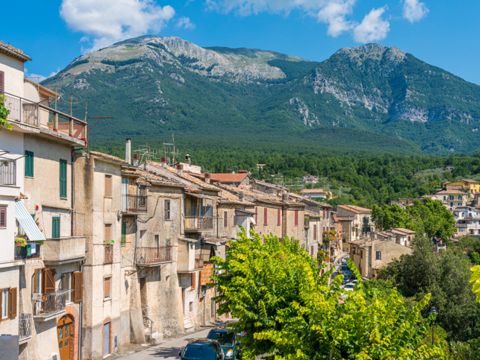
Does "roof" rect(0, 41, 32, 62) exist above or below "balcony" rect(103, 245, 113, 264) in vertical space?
above

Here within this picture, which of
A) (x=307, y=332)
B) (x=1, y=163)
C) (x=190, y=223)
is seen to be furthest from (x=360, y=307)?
(x=190, y=223)

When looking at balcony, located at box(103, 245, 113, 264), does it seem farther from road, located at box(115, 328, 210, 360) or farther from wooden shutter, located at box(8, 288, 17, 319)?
wooden shutter, located at box(8, 288, 17, 319)

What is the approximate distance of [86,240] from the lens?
34125 millimetres

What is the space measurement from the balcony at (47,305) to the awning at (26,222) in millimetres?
2630

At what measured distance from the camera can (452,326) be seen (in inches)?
2120

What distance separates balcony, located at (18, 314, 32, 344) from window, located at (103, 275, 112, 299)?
812 cm

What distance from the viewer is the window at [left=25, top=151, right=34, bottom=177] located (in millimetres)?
29156

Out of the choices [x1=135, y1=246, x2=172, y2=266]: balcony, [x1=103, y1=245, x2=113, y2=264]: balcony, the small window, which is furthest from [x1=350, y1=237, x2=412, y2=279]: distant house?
the small window

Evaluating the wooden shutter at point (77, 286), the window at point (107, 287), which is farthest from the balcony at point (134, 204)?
the wooden shutter at point (77, 286)

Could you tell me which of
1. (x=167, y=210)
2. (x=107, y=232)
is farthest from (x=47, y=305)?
(x=167, y=210)

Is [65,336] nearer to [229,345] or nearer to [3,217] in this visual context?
[229,345]

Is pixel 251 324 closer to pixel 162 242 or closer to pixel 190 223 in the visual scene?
pixel 162 242

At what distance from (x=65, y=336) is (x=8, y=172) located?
8.94 m

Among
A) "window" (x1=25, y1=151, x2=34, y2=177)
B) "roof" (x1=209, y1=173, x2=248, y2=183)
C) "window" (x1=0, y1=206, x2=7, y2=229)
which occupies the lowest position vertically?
"window" (x1=0, y1=206, x2=7, y2=229)
